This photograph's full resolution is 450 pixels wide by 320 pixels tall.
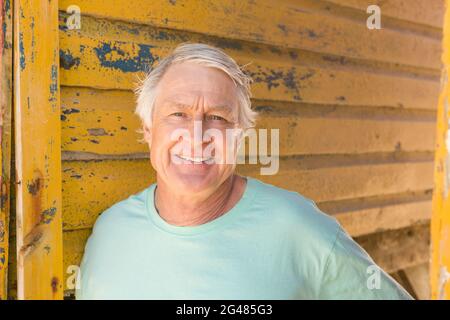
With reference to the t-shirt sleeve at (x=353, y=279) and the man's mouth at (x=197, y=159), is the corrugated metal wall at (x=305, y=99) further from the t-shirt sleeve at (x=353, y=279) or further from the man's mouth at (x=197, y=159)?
the t-shirt sleeve at (x=353, y=279)

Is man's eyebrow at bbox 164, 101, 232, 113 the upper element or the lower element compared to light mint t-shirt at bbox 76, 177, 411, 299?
upper

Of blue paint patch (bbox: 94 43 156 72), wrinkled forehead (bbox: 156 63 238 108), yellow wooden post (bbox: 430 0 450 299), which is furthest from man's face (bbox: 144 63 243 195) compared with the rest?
yellow wooden post (bbox: 430 0 450 299)

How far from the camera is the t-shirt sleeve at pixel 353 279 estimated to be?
1.80 meters

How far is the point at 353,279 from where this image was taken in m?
1.81

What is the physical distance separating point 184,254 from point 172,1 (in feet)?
3.42

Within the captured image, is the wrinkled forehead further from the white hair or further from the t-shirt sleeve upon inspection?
the t-shirt sleeve

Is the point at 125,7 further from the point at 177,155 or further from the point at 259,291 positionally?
the point at 259,291

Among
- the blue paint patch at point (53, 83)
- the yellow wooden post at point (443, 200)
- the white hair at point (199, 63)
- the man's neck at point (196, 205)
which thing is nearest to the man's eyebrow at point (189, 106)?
the white hair at point (199, 63)

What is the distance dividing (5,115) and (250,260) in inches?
36.9

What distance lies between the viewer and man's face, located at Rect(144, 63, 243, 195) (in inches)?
74.9

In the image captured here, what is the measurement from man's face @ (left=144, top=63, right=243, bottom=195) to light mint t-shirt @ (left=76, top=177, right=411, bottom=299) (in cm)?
15

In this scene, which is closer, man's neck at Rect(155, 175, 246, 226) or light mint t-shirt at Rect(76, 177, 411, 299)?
light mint t-shirt at Rect(76, 177, 411, 299)

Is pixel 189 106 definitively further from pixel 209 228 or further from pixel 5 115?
pixel 5 115
